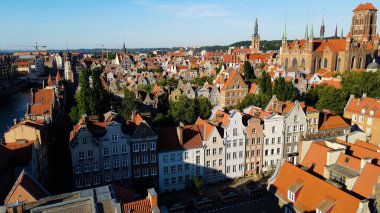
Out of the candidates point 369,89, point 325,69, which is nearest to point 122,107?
point 369,89

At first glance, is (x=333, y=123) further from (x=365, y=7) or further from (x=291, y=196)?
(x=365, y=7)

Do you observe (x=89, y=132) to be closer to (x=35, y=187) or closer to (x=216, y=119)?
(x=35, y=187)

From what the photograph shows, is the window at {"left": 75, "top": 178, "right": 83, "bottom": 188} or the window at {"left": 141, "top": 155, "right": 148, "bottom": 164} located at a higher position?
the window at {"left": 141, "top": 155, "right": 148, "bottom": 164}

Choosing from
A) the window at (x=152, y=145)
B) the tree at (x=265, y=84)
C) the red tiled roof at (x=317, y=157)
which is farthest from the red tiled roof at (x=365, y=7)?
the window at (x=152, y=145)

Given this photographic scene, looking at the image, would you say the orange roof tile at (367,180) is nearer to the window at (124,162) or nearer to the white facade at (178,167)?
the white facade at (178,167)

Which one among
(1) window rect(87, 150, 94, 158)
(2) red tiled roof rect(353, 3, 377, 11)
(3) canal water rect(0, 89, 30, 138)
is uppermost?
(2) red tiled roof rect(353, 3, 377, 11)

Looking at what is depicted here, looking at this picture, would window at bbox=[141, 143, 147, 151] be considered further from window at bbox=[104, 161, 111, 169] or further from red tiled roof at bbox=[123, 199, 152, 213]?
red tiled roof at bbox=[123, 199, 152, 213]

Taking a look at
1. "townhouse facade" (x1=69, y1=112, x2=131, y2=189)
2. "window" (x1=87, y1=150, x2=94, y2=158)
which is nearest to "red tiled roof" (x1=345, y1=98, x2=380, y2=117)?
"townhouse facade" (x1=69, y1=112, x2=131, y2=189)
